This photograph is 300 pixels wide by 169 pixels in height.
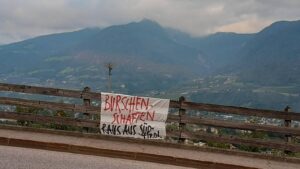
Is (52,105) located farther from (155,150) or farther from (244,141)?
(244,141)

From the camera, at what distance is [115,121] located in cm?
1523

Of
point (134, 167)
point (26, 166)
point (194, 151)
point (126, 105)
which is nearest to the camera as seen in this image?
point (26, 166)

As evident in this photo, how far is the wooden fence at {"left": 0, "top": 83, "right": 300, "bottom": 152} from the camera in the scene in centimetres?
1445

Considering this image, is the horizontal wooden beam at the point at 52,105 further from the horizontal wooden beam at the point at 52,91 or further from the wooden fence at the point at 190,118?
the horizontal wooden beam at the point at 52,91

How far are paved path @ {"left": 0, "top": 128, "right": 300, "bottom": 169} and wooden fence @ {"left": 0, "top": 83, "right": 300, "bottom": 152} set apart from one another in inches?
21.4

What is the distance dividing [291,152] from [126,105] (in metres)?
4.72

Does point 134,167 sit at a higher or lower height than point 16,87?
lower

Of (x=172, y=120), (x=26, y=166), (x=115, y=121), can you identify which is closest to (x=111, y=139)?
(x=115, y=121)

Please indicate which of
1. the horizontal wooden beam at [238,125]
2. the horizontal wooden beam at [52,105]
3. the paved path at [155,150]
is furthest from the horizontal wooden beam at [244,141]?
the horizontal wooden beam at [52,105]

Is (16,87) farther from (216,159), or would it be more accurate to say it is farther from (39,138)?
(216,159)

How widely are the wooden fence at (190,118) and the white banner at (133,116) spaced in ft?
0.71

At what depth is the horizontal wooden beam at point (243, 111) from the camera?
14.4 m

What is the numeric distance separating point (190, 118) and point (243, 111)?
144 centimetres

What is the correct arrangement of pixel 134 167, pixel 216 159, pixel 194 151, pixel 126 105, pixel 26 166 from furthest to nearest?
pixel 126 105
pixel 194 151
pixel 216 159
pixel 134 167
pixel 26 166
